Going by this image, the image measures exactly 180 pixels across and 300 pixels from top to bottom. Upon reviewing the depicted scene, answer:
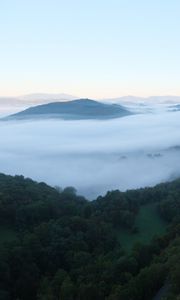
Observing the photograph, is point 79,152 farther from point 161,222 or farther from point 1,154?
point 161,222

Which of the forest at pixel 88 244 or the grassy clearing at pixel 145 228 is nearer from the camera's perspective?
the forest at pixel 88 244

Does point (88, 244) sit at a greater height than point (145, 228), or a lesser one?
lesser

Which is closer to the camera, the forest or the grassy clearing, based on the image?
the forest

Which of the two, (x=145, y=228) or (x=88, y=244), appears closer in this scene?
(x=88, y=244)

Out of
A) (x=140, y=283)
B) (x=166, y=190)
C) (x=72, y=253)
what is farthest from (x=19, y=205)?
(x=140, y=283)
